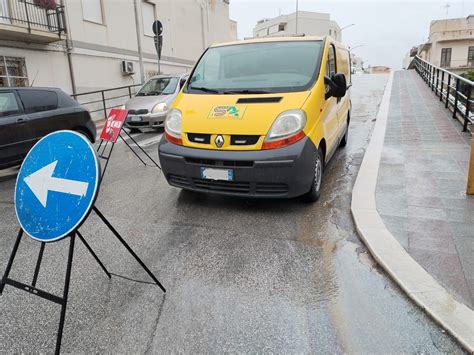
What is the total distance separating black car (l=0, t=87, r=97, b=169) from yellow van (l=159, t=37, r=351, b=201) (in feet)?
10.6

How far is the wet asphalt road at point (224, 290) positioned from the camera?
241cm

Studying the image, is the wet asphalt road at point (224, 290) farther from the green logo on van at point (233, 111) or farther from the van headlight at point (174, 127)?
the green logo on van at point (233, 111)

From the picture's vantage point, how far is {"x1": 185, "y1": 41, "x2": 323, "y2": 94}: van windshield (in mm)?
4719

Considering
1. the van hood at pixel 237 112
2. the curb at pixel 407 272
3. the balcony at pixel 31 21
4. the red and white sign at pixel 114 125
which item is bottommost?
the curb at pixel 407 272

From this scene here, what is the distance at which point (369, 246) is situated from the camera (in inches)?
137

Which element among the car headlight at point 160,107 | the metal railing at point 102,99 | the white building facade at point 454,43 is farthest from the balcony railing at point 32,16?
the white building facade at point 454,43

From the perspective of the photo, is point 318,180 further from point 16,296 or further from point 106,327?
point 16,296

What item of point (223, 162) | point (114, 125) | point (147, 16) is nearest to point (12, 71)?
point (147, 16)

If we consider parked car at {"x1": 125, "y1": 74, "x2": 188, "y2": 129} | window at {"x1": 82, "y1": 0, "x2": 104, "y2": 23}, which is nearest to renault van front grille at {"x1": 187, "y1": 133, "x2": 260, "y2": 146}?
parked car at {"x1": 125, "y1": 74, "x2": 188, "y2": 129}

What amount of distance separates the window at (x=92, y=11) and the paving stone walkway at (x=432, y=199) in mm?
12685

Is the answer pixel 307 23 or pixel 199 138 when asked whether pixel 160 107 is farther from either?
pixel 307 23

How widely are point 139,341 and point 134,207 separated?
2.65m

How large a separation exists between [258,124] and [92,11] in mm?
14476

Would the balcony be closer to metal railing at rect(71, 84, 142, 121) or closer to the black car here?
metal railing at rect(71, 84, 142, 121)
